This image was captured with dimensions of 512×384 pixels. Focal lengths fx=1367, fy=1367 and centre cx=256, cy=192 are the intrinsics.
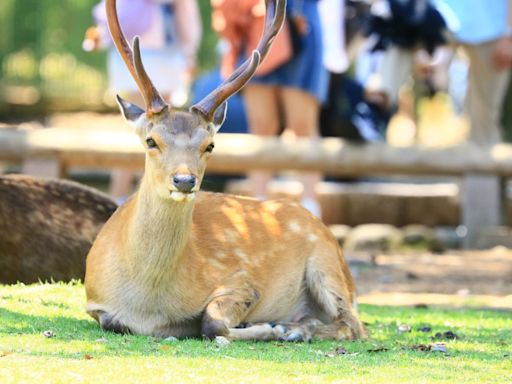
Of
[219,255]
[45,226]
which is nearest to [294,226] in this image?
[219,255]

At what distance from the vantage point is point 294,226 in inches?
297

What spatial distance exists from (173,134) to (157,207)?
364 mm

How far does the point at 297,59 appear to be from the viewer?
1161cm

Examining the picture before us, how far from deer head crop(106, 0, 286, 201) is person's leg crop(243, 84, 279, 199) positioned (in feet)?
15.9

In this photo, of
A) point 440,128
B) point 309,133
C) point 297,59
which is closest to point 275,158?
point 309,133

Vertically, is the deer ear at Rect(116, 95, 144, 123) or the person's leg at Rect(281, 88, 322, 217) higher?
the deer ear at Rect(116, 95, 144, 123)

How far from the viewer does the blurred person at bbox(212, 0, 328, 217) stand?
11461 mm

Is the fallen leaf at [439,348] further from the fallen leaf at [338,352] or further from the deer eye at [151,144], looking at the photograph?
the deer eye at [151,144]

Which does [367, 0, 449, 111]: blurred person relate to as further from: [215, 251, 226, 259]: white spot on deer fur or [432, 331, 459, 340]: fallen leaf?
Result: [215, 251, 226, 259]: white spot on deer fur

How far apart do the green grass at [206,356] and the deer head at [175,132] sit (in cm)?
76

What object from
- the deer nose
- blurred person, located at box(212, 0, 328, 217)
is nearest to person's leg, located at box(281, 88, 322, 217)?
blurred person, located at box(212, 0, 328, 217)

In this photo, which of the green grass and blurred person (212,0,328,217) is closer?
the green grass

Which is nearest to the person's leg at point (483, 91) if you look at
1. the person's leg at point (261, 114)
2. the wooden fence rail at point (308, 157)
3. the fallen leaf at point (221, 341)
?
the wooden fence rail at point (308, 157)

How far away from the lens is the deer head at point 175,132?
637 centimetres
